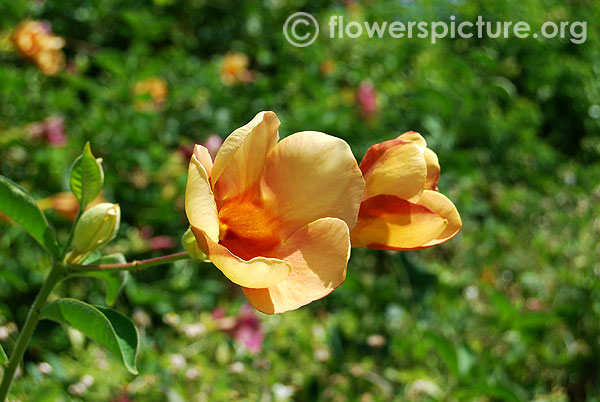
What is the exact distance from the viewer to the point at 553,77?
4.28 m

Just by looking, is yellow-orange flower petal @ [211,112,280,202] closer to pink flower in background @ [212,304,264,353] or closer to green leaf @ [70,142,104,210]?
green leaf @ [70,142,104,210]

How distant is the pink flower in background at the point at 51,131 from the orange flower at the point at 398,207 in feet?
4.71

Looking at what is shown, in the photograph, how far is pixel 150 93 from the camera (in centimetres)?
204

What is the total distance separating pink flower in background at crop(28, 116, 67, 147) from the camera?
1769 mm

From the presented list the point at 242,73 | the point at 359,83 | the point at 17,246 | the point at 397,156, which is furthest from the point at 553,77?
the point at 397,156

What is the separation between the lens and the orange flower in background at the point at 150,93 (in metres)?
1.99

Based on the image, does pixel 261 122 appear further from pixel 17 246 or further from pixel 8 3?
pixel 8 3

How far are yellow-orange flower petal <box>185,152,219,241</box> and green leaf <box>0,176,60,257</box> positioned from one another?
17 centimetres

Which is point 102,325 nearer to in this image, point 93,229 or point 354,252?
point 93,229

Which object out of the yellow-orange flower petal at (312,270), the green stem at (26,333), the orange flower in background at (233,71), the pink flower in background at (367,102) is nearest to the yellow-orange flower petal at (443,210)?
the yellow-orange flower petal at (312,270)

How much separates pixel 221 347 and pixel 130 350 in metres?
0.94

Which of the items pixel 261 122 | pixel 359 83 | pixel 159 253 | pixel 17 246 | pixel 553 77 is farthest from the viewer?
pixel 553 77

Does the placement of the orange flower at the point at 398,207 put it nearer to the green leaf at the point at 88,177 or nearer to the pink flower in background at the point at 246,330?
the green leaf at the point at 88,177

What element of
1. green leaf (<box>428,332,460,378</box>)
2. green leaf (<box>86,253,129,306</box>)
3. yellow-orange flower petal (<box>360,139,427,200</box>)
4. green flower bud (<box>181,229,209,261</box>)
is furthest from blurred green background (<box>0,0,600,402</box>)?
yellow-orange flower petal (<box>360,139,427,200</box>)
